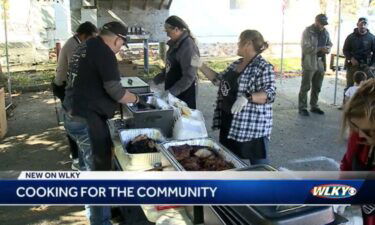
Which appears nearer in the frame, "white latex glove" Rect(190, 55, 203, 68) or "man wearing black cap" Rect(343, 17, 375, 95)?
"white latex glove" Rect(190, 55, 203, 68)

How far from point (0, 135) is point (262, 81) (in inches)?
199

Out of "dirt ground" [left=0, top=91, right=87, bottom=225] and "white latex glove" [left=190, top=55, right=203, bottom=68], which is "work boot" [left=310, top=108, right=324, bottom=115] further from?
"dirt ground" [left=0, top=91, right=87, bottom=225]

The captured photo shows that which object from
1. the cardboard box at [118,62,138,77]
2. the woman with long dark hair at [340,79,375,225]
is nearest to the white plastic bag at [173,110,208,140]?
the woman with long dark hair at [340,79,375,225]

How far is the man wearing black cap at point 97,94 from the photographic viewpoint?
3125 millimetres

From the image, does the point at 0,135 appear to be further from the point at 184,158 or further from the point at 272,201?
the point at 272,201

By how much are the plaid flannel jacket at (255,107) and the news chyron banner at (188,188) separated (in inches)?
85.4

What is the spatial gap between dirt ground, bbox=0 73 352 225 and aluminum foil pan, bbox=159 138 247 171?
1567 millimetres

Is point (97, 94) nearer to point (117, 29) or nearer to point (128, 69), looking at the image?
point (117, 29)

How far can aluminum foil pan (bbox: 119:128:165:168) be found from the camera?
A: 3.03 metres

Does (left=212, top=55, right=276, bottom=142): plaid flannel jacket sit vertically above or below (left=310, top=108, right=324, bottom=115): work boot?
above

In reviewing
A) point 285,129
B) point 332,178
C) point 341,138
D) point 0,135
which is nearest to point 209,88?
point 285,129

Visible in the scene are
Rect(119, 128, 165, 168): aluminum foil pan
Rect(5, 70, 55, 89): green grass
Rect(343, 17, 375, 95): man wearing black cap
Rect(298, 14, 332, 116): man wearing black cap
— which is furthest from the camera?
Rect(5, 70, 55, 89): green grass

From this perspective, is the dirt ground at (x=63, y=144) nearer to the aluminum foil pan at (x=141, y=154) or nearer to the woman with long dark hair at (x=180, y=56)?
the aluminum foil pan at (x=141, y=154)

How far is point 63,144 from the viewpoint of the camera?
6449mm
